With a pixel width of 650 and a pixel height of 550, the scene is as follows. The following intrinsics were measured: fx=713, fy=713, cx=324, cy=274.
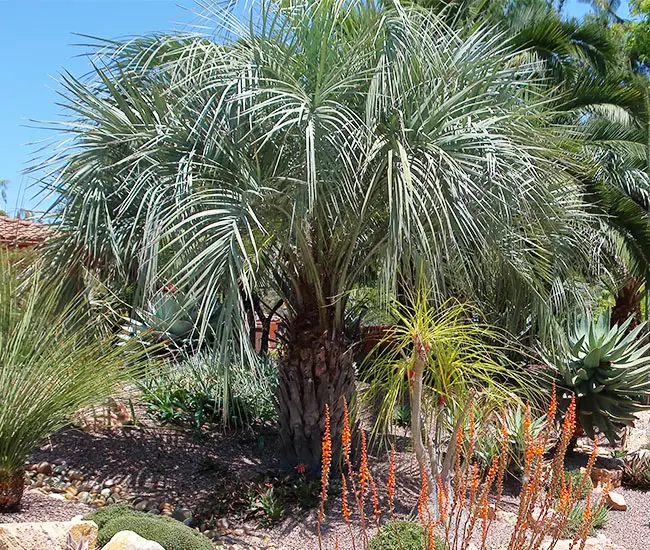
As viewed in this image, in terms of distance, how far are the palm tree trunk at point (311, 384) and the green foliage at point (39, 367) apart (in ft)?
5.54

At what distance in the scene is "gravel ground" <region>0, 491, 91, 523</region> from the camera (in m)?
4.92

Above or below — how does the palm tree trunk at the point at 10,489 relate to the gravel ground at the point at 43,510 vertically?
above

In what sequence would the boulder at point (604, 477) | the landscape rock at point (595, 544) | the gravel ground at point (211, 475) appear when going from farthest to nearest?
the boulder at point (604, 477) < the gravel ground at point (211, 475) < the landscape rock at point (595, 544)

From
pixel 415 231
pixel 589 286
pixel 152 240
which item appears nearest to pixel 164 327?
pixel 152 240

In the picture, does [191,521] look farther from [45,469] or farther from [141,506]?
[45,469]

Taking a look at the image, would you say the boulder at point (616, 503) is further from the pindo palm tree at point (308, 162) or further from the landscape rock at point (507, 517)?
the pindo palm tree at point (308, 162)

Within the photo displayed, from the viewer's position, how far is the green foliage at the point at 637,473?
787 centimetres

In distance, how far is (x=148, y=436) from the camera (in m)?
7.97

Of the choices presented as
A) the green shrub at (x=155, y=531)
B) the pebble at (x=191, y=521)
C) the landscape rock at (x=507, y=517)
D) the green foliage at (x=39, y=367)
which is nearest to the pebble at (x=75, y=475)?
the pebble at (x=191, y=521)

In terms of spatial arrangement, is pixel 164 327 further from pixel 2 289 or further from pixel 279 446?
pixel 279 446

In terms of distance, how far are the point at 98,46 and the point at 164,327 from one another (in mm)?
2821

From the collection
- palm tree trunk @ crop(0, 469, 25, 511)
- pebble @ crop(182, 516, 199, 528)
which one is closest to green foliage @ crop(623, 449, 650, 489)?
pebble @ crop(182, 516, 199, 528)

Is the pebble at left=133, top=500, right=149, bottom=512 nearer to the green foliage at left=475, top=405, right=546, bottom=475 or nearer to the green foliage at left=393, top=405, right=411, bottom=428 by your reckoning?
the green foliage at left=475, top=405, right=546, bottom=475

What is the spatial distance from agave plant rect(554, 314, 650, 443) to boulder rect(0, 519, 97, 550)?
5.51m
